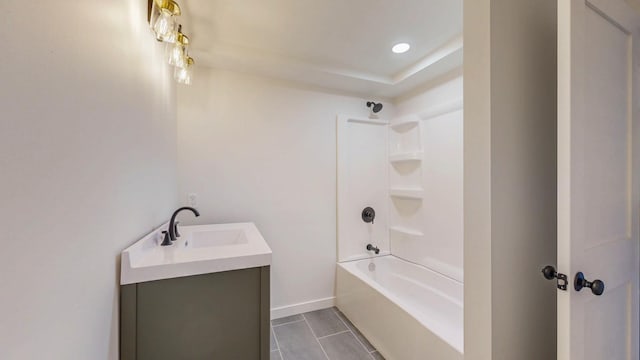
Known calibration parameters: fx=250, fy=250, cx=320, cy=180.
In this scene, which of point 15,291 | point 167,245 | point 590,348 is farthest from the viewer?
point 167,245

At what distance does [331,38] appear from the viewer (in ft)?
6.56

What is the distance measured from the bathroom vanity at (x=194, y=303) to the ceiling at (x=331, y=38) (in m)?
1.55

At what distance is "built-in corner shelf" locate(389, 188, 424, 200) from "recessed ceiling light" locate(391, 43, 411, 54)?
137 cm

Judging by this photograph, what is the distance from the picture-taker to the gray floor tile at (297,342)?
195 cm

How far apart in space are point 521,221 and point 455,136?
140 centimetres

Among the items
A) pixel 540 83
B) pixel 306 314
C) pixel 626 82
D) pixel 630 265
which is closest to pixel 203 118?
pixel 306 314

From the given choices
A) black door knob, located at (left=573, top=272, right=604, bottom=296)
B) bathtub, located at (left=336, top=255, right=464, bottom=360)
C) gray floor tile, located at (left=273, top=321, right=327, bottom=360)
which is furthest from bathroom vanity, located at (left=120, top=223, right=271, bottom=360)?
black door knob, located at (left=573, top=272, right=604, bottom=296)

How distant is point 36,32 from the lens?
1.87ft

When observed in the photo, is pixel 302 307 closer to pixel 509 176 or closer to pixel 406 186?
pixel 406 186

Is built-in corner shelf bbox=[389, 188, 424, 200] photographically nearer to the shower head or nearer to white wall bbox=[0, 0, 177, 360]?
the shower head

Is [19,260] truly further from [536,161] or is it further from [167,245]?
[536,161]

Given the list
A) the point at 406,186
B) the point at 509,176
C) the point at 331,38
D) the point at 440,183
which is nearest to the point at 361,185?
the point at 406,186

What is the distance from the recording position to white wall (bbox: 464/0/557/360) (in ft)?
3.35

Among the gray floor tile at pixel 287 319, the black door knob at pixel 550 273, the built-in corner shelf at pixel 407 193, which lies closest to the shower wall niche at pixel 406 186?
the built-in corner shelf at pixel 407 193
